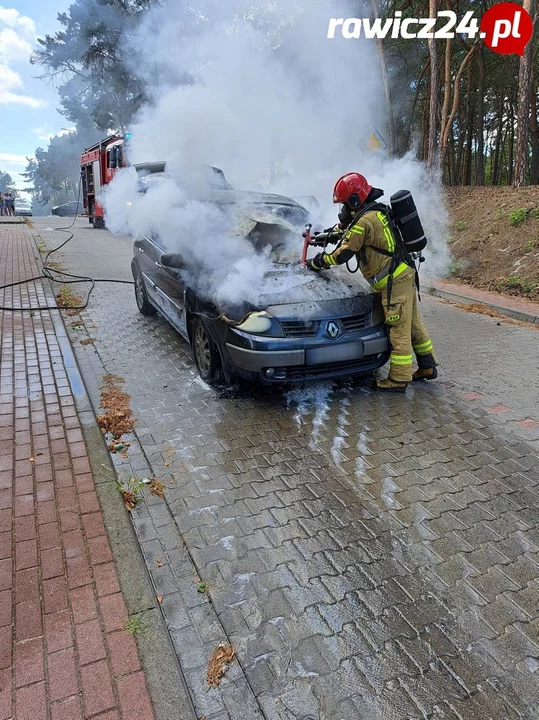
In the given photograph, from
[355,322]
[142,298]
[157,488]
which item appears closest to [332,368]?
[355,322]

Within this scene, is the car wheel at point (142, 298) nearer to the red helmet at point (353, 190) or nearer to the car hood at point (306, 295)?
the car hood at point (306, 295)

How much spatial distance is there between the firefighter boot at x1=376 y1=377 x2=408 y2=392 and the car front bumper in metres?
0.36

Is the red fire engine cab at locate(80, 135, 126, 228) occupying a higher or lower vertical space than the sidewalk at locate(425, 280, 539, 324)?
higher

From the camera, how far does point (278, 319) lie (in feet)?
12.7

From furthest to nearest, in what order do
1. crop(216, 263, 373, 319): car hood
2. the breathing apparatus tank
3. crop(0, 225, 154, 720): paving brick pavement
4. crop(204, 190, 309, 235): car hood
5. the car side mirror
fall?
crop(204, 190, 309, 235): car hood → the car side mirror → the breathing apparatus tank → crop(216, 263, 373, 319): car hood → crop(0, 225, 154, 720): paving brick pavement

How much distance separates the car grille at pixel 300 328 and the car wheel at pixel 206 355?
0.77 metres

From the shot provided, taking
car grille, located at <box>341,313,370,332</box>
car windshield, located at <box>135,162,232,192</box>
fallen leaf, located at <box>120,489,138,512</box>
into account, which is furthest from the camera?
car windshield, located at <box>135,162,232,192</box>

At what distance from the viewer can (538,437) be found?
373cm

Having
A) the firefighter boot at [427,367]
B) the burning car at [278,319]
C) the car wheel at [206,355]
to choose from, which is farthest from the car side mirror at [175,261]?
the firefighter boot at [427,367]

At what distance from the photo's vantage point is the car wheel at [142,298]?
6653 mm

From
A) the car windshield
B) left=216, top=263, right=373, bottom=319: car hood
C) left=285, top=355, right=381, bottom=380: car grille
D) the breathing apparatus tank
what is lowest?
left=285, top=355, right=381, bottom=380: car grille

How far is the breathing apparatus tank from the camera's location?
13.8 feet

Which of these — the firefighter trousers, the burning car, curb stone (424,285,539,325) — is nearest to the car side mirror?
the burning car

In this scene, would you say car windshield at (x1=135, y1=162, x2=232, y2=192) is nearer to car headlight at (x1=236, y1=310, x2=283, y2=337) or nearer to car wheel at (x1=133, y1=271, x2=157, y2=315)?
car wheel at (x1=133, y1=271, x2=157, y2=315)
